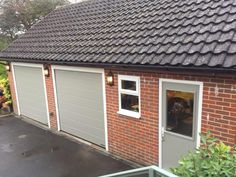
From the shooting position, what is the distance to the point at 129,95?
602 cm

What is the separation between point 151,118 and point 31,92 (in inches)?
243

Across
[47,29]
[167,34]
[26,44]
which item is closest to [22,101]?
[26,44]

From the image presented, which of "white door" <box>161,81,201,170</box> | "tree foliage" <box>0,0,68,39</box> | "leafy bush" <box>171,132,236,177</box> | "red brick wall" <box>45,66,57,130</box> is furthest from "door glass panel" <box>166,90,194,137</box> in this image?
"tree foliage" <box>0,0,68,39</box>

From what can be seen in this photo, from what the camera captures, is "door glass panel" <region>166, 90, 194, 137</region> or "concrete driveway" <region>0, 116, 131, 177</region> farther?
"concrete driveway" <region>0, 116, 131, 177</region>

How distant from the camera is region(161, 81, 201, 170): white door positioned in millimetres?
4766

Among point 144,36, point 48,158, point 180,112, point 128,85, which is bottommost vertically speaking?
point 48,158

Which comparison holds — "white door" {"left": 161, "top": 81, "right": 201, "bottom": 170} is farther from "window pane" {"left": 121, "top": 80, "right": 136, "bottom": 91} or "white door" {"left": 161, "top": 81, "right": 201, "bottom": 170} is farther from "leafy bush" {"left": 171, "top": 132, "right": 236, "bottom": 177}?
"leafy bush" {"left": 171, "top": 132, "right": 236, "bottom": 177}

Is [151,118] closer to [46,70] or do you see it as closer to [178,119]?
[178,119]

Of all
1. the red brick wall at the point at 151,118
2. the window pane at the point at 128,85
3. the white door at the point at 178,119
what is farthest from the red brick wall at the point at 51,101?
the white door at the point at 178,119

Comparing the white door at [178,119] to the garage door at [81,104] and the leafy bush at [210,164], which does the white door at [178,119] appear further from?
the leafy bush at [210,164]

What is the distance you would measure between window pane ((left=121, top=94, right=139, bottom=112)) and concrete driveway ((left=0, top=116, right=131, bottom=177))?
1.52 metres

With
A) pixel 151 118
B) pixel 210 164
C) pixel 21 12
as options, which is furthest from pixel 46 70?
pixel 21 12

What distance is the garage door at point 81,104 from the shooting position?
7.04 m

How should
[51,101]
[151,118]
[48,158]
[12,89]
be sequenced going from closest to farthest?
[151,118]
[48,158]
[51,101]
[12,89]
